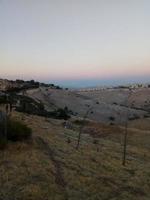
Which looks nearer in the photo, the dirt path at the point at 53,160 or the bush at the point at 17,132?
the dirt path at the point at 53,160

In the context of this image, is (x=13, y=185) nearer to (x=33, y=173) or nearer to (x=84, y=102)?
(x=33, y=173)

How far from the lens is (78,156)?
2433 centimetres

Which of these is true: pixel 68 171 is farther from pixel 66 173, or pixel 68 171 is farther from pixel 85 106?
pixel 85 106

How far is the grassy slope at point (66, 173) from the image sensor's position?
17650mm

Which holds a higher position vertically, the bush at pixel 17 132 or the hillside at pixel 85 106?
the bush at pixel 17 132

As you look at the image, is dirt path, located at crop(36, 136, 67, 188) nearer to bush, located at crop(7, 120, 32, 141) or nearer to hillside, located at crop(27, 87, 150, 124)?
bush, located at crop(7, 120, 32, 141)

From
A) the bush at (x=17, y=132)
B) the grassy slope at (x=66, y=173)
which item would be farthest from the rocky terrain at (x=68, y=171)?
the bush at (x=17, y=132)

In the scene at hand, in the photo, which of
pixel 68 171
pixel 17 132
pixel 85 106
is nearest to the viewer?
pixel 68 171

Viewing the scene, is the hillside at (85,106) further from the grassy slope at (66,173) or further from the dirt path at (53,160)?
the grassy slope at (66,173)

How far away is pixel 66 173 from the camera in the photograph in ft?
66.6

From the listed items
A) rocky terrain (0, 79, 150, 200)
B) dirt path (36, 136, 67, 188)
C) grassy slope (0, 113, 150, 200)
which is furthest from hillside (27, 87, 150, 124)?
grassy slope (0, 113, 150, 200)

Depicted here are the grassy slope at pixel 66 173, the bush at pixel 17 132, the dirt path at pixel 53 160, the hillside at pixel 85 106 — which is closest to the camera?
the grassy slope at pixel 66 173

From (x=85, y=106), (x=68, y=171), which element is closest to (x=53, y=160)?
(x=68, y=171)

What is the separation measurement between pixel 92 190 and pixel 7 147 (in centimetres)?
633
